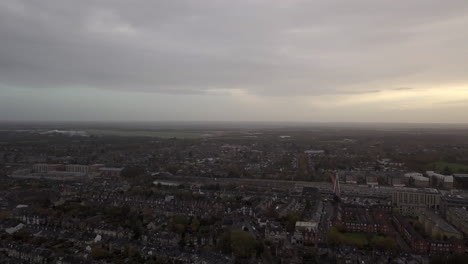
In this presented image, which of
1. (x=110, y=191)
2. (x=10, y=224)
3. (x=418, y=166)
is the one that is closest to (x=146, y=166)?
(x=110, y=191)

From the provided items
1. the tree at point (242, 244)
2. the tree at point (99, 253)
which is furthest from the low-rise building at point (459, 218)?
the tree at point (99, 253)

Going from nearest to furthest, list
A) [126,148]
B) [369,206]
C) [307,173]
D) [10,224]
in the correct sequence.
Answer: [10,224], [369,206], [307,173], [126,148]

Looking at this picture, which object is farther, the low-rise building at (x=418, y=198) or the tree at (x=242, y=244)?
the low-rise building at (x=418, y=198)

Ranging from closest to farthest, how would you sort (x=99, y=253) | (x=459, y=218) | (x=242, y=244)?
(x=99, y=253), (x=242, y=244), (x=459, y=218)

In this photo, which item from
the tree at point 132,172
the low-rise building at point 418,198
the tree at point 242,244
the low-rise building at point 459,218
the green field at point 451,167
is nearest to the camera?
the tree at point 242,244

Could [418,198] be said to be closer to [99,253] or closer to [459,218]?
[459,218]

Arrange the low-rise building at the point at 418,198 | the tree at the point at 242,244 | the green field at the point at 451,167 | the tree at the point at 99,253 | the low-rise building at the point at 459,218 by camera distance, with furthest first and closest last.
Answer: the green field at the point at 451,167 → the low-rise building at the point at 418,198 → the low-rise building at the point at 459,218 → the tree at the point at 242,244 → the tree at the point at 99,253

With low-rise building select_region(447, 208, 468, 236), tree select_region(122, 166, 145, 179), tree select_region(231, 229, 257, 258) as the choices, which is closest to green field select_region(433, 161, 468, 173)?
low-rise building select_region(447, 208, 468, 236)

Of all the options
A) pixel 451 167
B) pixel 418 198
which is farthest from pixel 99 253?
pixel 451 167

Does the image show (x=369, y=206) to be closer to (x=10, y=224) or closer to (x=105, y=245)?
(x=105, y=245)

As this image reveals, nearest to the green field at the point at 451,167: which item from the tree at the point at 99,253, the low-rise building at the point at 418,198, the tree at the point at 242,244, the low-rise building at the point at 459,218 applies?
the low-rise building at the point at 418,198

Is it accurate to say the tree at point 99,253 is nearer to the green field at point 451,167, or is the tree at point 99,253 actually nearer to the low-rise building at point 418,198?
the low-rise building at point 418,198
